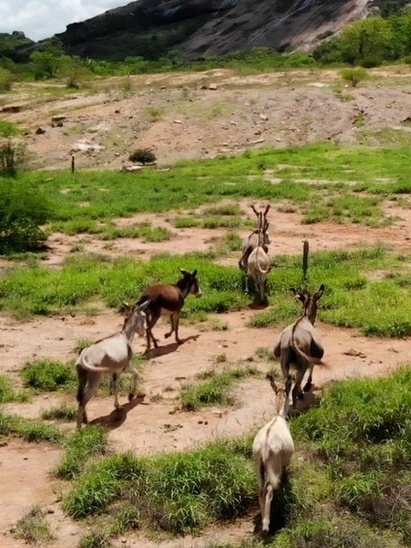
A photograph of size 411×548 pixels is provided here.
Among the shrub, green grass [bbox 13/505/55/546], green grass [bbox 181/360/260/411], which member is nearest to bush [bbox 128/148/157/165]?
the shrub

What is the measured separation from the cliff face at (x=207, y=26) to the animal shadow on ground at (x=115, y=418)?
105 m

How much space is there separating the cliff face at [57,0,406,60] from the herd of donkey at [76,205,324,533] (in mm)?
102776

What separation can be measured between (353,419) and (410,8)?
4065 inches

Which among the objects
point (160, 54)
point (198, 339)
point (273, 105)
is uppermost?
point (160, 54)

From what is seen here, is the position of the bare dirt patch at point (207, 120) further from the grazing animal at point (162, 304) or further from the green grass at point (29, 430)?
the green grass at point (29, 430)

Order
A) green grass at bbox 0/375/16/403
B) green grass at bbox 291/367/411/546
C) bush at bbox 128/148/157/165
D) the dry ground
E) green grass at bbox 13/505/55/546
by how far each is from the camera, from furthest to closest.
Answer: bush at bbox 128/148/157/165, green grass at bbox 0/375/16/403, the dry ground, green grass at bbox 291/367/411/546, green grass at bbox 13/505/55/546

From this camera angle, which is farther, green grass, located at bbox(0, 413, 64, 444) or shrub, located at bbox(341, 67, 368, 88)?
shrub, located at bbox(341, 67, 368, 88)

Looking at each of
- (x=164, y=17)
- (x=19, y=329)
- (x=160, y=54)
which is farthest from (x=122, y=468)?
(x=164, y=17)

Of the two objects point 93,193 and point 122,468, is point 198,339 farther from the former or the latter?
point 93,193

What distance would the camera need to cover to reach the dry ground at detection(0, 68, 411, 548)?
8625mm

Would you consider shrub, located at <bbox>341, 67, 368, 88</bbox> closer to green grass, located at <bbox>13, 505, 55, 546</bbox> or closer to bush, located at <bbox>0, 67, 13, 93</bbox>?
bush, located at <bbox>0, 67, 13, 93</bbox>

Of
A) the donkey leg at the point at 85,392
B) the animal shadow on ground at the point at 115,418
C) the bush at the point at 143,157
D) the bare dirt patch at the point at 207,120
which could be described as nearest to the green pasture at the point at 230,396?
the donkey leg at the point at 85,392

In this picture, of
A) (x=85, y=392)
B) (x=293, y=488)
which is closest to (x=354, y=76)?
(x=85, y=392)

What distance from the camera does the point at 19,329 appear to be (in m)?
13.4
